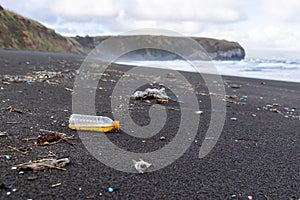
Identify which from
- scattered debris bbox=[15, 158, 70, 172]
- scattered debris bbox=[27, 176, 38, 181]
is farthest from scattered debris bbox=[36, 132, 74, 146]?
scattered debris bbox=[27, 176, 38, 181]

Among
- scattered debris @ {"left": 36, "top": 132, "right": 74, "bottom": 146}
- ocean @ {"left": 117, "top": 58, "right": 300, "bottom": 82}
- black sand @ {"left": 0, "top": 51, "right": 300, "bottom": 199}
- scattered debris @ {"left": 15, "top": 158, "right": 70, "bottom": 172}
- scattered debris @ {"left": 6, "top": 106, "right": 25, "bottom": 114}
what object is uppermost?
ocean @ {"left": 117, "top": 58, "right": 300, "bottom": 82}

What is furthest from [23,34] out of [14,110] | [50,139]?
[50,139]

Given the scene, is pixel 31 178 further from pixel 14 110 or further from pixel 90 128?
pixel 14 110

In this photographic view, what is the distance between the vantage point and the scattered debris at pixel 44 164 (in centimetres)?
159

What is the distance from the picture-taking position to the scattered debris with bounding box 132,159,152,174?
1.77 m

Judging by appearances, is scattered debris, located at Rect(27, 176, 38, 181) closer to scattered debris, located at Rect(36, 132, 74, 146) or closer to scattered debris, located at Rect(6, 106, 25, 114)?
scattered debris, located at Rect(36, 132, 74, 146)

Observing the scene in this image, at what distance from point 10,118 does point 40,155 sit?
3.47 feet

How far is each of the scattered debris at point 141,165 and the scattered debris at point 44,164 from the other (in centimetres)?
46

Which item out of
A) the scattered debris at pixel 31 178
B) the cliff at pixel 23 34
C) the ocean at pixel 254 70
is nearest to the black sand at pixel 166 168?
the scattered debris at pixel 31 178

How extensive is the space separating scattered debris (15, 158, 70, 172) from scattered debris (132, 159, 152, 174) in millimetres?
460

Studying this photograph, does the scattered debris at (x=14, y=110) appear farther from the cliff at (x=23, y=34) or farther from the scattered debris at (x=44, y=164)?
the cliff at (x=23, y=34)

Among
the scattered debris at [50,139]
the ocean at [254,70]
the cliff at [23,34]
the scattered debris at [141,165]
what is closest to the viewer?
the scattered debris at [141,165]

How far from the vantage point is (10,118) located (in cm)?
266

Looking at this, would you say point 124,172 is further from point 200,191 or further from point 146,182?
point 200,191
